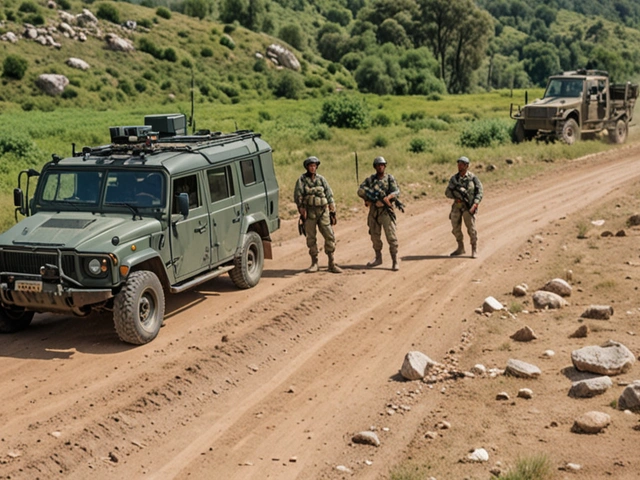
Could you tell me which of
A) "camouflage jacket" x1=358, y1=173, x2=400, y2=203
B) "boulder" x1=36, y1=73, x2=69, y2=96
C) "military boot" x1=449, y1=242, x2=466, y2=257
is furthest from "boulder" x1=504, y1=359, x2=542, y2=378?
"boulder" x1=36, y1=73, x2=69, y2=96

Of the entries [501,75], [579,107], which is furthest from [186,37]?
[501,75]

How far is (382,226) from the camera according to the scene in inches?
585

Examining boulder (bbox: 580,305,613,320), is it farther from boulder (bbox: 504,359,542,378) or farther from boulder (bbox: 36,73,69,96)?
boulder (bbox: 36,73,69,96)

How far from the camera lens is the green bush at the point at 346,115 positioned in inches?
1625

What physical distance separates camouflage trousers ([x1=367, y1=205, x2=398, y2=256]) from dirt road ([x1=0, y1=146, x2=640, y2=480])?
1.43 ft

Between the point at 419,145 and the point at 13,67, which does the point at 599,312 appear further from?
the point at 13,67

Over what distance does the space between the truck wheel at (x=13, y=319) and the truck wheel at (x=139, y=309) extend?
5.29 ft

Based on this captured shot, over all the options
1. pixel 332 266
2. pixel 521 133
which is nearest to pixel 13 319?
pixel 332 266

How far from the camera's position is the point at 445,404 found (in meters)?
8.91

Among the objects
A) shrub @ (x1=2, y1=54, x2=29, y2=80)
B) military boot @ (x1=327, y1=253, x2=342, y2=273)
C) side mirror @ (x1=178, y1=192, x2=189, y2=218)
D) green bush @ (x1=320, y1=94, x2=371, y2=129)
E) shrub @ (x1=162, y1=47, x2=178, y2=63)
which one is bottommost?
military boot @ (x1=327, y1=253, x2=342, y2=273)

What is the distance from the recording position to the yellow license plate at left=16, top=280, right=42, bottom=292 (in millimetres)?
10422

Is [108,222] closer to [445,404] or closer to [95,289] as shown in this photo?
[95,289]

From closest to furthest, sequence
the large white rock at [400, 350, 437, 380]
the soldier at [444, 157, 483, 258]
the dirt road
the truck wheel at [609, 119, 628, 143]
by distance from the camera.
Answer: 1. the dirt road
2. the large white rock at [400, 350, 437, 380]
3. the soldier at [444, 157, 483, 258]
4. the truck wheel at [609, 119, 628, 143]

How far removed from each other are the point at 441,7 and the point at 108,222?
8973 centimetres
